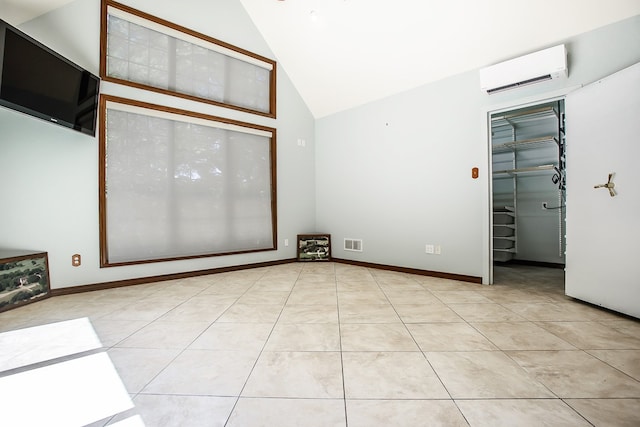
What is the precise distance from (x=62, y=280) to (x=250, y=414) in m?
2.82

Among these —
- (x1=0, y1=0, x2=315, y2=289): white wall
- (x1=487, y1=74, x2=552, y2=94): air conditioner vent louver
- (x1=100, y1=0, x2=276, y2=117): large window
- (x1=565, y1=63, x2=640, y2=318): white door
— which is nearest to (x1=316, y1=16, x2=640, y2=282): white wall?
(x1=487, y1=74, x2=552, y2=94): air conditioner vent louver

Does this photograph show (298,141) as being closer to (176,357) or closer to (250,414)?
(176,357)

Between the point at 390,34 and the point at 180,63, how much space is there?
8.73 ft

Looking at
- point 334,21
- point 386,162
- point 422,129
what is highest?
point 334,21

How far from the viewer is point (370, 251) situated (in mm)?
4023

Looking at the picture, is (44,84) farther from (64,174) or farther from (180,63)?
(180,63)

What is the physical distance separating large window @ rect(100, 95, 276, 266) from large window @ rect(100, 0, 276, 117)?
33 cm

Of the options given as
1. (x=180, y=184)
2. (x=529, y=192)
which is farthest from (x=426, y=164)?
(x=180, y=184)

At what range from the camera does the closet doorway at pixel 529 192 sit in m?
4.03

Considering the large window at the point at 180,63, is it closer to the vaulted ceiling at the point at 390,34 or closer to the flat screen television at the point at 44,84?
the vaulted ceiling at the point at 390,34

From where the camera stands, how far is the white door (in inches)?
77.9

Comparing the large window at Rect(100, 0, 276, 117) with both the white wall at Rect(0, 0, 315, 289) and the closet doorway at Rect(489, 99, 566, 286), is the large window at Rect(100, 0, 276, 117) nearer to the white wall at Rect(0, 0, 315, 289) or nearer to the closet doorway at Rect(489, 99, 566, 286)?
the white wall at Rect(0, 0, 315, 289)

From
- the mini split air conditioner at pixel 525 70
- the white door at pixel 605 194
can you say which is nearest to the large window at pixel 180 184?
the mini split air conditioner at pixel 525 70

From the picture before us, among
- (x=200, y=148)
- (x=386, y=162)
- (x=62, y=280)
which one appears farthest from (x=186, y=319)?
(x=386, y=162)
